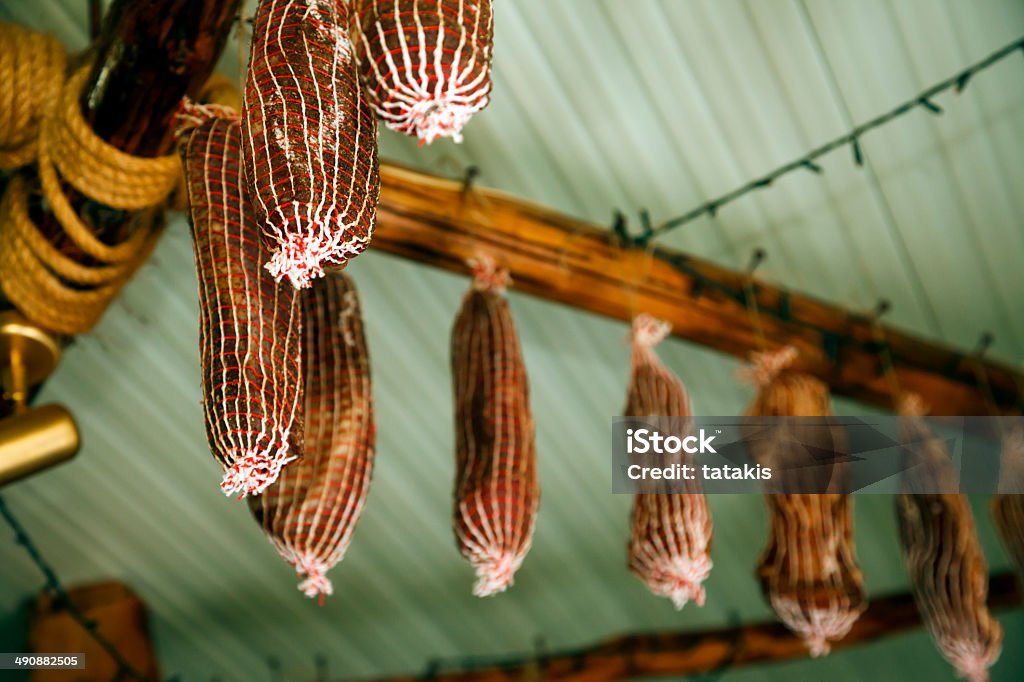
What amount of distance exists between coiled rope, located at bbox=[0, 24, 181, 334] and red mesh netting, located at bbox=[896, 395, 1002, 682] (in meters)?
1.69

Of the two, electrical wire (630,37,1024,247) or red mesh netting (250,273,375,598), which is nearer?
red mesh netting (250,273,375,598)

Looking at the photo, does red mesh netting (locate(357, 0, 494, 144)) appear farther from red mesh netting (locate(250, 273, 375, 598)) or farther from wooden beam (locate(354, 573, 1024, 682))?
wooden beam (locate(354, 573, 1024, 682))

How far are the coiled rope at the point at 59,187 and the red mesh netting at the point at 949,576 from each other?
1689 millimetres

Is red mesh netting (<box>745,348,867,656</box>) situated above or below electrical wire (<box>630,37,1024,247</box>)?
below

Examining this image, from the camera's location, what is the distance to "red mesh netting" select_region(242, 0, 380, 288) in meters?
0.84

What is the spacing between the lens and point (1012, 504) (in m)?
2.38

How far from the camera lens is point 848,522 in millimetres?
1878

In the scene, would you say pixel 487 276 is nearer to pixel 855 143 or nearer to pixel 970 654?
pixel 855 143

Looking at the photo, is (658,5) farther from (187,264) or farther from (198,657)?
(198,657)

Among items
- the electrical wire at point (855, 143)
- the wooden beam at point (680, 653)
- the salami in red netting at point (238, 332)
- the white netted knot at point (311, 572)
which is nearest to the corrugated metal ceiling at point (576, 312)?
the electrical wire at point (855, 143)

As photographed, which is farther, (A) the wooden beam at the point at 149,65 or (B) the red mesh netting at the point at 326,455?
(A) the wooden beam at the point at 149,65

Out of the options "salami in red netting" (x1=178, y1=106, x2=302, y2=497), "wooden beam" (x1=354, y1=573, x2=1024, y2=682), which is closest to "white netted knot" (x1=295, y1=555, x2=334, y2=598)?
"salami in red netting" (x1=178, y1=106, x2=302, y2=497)

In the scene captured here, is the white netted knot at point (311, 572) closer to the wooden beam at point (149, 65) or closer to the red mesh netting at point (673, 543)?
the red mesh netting at point (673, 543)

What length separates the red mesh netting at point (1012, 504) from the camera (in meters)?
2.35
